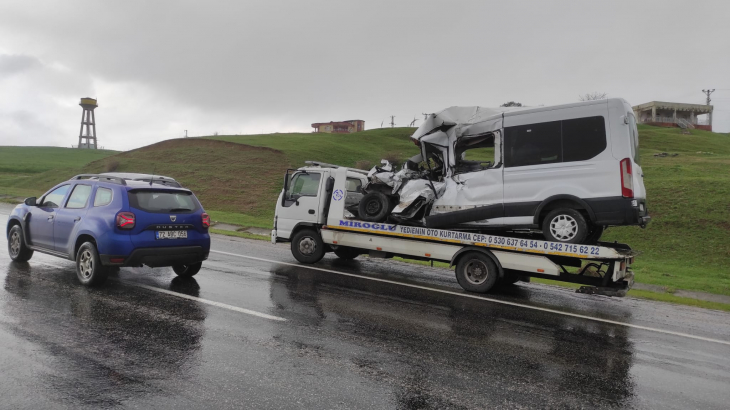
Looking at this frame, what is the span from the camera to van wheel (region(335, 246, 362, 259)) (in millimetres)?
11102

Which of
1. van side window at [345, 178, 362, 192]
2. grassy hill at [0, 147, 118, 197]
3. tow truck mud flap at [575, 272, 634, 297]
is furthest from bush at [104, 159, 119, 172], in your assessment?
tow truck mud flap at [575, 272, 634, 297]

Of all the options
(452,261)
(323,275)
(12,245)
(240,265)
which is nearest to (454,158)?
(452,261)

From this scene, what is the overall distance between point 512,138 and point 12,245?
374 inches

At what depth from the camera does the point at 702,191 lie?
19016 millimetres

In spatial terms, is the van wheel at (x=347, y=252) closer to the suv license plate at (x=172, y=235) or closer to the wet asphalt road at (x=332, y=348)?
the wet asphalt road at (x=332, y=348)

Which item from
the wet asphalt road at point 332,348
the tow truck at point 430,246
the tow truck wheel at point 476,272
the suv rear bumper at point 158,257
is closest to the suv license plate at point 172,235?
the suv rear bumper at point 158,257

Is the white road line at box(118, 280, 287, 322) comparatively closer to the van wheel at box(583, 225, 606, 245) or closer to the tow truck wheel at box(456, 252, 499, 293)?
the tow truck wheel at box(456, 252, 499, 293)

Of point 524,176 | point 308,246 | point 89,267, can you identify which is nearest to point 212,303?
point 89,267

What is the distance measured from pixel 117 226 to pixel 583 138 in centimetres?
732

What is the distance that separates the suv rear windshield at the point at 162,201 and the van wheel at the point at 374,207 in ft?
10.9

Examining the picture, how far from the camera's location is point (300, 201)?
438 inches

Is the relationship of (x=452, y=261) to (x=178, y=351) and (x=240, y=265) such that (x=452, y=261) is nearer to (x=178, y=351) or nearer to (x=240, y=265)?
(x=240, y=265)

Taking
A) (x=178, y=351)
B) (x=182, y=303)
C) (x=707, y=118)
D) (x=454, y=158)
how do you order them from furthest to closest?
1. (x=707, y=118)
2. (x=454, y=158)
3. (x=182, y=303)
4. (x=178, y=351)

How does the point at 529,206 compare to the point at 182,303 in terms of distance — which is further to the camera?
the point at 529,206
